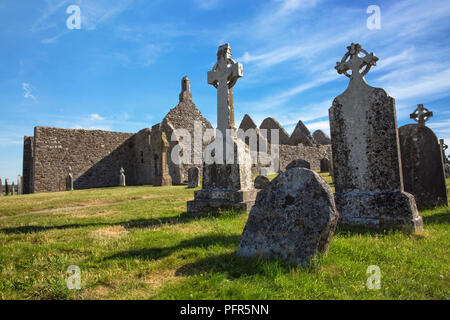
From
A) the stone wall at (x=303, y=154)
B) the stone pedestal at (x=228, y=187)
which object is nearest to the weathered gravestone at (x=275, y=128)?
the stone wall at (x=303, y=154)

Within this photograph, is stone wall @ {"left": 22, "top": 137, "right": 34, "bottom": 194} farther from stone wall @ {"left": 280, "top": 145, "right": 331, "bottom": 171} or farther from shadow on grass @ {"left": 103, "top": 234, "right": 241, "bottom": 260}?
shadow on grass @ {"left": 103, "top": 234, "right": 241, "bottom": 260}

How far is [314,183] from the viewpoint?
2.76 meters

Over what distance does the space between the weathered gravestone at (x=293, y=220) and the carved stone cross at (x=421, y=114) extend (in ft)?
36.2

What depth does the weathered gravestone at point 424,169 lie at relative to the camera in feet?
19.1

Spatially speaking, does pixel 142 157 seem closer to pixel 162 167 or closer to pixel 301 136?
pixel 162 167

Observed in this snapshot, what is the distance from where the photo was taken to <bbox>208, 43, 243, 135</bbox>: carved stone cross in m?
6.35

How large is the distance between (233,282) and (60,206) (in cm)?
820

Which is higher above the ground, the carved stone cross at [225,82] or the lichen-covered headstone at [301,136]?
the lichen-covered headstone at [301,136]

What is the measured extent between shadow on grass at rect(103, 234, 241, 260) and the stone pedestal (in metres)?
1.89

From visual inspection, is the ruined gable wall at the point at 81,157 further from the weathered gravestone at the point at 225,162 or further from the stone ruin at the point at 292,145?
the weathered gravestone at the point at 225,162

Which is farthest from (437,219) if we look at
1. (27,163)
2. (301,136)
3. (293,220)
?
(27,163)

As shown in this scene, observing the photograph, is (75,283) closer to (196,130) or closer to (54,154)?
(196,130)

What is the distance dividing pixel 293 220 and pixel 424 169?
15.9 feet

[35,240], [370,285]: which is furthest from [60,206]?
[370,285]
